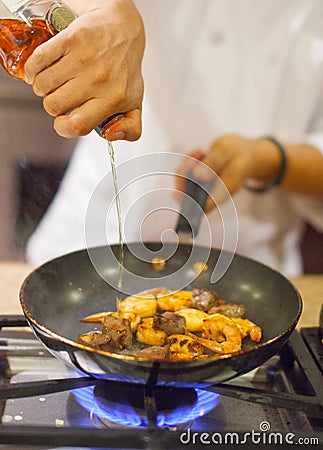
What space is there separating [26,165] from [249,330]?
0.54 meters

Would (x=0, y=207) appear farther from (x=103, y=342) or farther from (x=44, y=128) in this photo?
(x=103, y=342)

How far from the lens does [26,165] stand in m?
1.23

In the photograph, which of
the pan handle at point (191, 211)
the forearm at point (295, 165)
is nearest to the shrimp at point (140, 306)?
the pan handle at point (191, 211)

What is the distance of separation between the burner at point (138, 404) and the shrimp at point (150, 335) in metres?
0.09

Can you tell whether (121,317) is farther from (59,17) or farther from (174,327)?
(59,17)

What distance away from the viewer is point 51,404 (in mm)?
919

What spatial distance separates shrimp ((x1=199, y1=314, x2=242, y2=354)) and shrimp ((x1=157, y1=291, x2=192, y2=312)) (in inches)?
3.7

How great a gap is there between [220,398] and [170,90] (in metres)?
0.99

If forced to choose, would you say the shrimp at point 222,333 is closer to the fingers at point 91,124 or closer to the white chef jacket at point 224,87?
the fingers at point 91,124

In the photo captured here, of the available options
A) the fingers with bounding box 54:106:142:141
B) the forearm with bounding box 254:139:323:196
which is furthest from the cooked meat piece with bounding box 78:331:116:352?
the forearm with bounding box 254:139:323:196

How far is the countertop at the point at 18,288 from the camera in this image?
4.22 ft

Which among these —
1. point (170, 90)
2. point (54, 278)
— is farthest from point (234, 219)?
point (54, 278)

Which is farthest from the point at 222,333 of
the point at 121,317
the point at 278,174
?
the point at 278,174

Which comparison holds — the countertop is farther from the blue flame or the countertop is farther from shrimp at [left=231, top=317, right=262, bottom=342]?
the blue flame
